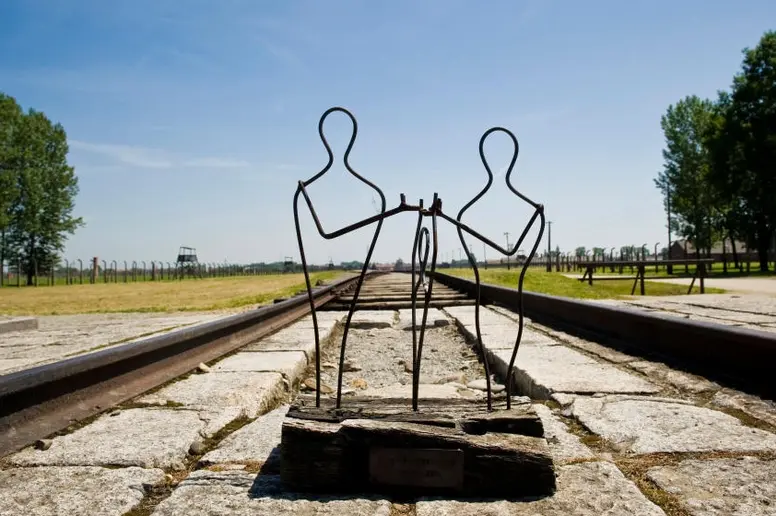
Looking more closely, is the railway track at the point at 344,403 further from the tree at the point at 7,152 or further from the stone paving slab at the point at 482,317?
the tree at the point at 7,152

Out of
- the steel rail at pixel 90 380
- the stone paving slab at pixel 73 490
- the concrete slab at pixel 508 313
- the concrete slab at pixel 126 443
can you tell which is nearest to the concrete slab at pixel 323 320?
the steel rail at pixel 90 380

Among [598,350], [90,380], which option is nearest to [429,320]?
[598,350]

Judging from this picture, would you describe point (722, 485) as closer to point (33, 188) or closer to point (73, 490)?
point (73, 490)

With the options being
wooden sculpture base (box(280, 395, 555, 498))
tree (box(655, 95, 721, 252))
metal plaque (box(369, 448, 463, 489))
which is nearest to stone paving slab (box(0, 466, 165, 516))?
wooden sculpture base (box(280, 395, 555, 498))

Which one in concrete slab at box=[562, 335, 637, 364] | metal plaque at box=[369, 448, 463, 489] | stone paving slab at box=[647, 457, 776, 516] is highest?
metal plaque at box=[369, 448, 463, 489]

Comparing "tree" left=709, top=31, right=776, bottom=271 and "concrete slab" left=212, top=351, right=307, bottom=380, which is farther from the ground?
"tree" left=709, top=31, right=776, bottom=271

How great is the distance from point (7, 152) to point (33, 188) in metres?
3.89

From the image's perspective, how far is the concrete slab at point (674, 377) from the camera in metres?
2.78

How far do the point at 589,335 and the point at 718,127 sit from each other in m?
35.1

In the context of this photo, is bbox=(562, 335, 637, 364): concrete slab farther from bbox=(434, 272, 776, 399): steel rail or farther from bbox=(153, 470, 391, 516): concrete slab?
bbox=(153, 470, 391, 516): concrete slab

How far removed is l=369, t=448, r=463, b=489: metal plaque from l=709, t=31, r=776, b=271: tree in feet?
114

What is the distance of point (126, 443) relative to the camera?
6.50 feet


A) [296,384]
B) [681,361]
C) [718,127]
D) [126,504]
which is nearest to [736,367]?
[681,361]

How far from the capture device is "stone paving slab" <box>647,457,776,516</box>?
4.46 ft
